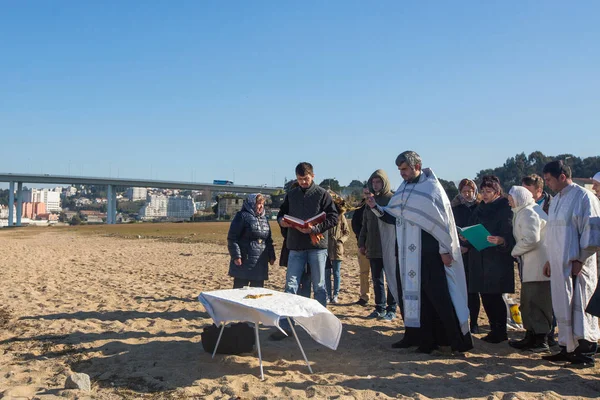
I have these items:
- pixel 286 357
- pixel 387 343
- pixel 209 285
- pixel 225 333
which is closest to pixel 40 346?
pixel 225 333

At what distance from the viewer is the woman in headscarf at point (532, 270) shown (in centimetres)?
593

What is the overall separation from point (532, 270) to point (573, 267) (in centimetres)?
68

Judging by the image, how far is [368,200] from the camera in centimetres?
616

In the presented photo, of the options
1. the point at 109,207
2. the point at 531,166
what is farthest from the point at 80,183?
the point at 531,166

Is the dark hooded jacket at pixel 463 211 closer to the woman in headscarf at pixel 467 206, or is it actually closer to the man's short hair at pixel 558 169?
the woman in headscarf at pixel 467 206

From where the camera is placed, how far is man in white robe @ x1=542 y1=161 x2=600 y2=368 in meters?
5.26

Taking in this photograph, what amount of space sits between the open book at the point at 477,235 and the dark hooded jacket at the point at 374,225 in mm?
1552

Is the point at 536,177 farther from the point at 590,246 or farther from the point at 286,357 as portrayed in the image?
the point at 286,357

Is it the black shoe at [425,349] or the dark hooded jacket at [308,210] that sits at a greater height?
the dark hooded jacket at [308,210]

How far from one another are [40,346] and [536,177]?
637cm

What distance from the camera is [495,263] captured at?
634 centimetres

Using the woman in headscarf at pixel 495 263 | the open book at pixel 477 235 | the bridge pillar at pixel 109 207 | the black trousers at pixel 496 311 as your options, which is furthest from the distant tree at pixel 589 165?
the open book at pixel 477 235

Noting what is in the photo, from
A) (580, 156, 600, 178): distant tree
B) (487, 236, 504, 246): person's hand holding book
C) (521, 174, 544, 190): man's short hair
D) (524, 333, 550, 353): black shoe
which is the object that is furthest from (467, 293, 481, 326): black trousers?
(580, 156, 600, 178): distant tree

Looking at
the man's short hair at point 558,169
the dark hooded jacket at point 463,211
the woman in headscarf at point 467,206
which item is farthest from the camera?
the dark hooded jacket at point 463,211
